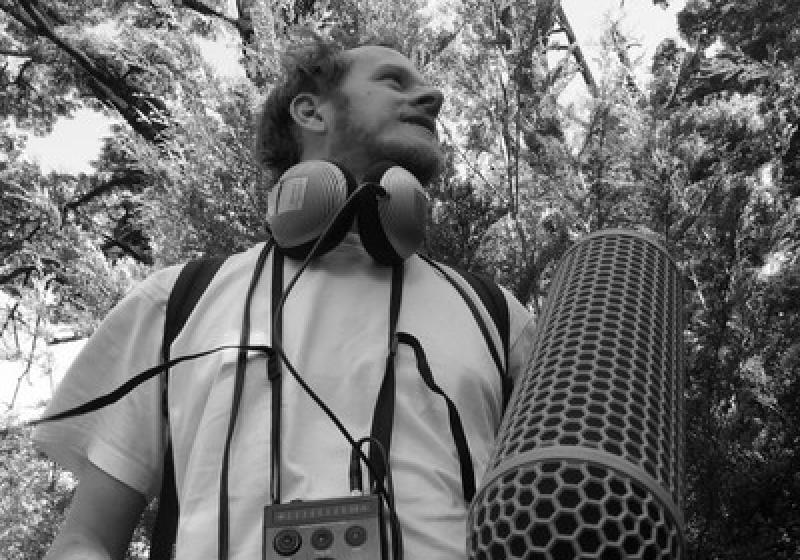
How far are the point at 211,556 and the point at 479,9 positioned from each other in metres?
4.98

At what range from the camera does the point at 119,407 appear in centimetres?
170

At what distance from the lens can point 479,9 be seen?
580 centimetres

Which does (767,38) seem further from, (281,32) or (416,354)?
(416,354)

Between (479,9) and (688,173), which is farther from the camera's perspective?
(479,9)

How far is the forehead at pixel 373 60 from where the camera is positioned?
2319mm

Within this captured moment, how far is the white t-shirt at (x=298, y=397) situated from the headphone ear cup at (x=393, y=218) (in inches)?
3.0

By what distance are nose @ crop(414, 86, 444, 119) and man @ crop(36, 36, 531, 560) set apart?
5.9 inches

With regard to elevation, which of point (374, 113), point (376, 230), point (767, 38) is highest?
point (767, 38)

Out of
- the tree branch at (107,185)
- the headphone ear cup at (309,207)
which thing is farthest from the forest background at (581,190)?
the tree branch at (107,185)

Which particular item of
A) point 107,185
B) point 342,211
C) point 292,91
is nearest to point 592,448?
point 342,211

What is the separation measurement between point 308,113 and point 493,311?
79cm

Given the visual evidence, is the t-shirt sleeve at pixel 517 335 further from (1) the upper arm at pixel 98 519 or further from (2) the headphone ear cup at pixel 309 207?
(1) the upper arm at pixel 98 519

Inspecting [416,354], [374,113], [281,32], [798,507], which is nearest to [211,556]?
[416,354]

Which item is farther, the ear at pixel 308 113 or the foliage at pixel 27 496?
the foliage at pixel 27 496
